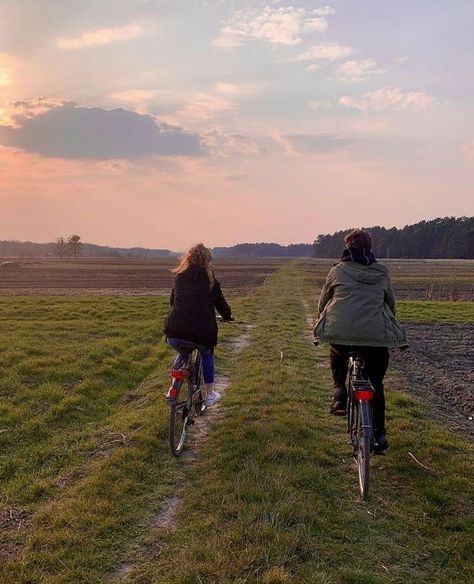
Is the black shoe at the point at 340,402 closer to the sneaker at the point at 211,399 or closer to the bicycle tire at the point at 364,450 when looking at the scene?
the bicycle tire at the point at 364,450

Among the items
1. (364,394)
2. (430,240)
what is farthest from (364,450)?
(430,240)

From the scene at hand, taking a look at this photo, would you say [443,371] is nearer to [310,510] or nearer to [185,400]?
[185,400]

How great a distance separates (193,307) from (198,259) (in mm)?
658

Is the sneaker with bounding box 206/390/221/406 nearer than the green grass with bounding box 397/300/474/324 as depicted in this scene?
Yes

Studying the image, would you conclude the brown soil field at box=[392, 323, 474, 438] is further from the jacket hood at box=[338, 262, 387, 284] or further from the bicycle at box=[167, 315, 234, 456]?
the bicycle at box=[167, 315, 234, 456]

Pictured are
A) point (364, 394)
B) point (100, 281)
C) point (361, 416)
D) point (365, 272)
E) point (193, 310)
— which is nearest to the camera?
point (364, 394)

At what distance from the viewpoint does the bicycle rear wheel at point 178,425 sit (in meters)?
5.99

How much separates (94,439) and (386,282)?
175 inches

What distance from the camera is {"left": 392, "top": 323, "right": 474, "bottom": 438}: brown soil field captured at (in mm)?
8328

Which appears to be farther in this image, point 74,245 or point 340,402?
point 74,245

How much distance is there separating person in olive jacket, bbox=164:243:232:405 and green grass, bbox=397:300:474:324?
1502 centimetres

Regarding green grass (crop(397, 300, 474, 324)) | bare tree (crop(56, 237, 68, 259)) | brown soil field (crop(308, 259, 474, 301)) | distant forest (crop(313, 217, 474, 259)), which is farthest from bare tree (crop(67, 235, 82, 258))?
green grass (crop(397, 300, 474, 324))

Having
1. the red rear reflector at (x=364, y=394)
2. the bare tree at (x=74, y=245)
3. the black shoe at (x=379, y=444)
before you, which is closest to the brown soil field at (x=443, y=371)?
the black shoe at (x=379, y=444)

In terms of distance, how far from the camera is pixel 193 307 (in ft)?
21.6
